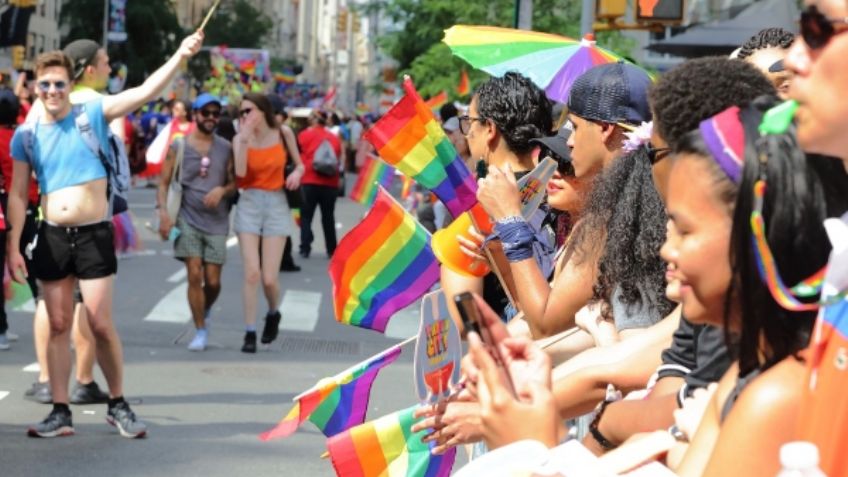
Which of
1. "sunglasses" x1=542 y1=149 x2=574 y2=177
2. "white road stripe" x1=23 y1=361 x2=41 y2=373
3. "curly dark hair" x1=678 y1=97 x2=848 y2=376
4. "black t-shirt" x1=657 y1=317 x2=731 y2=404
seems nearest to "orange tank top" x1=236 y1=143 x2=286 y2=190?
"white road stripe" x1=23 y1=361 x2=41 y2=373

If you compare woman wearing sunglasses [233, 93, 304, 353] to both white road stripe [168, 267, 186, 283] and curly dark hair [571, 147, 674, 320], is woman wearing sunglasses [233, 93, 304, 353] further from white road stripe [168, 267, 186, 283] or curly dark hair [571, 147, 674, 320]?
curly dark hair [571, 147, 674, 320]

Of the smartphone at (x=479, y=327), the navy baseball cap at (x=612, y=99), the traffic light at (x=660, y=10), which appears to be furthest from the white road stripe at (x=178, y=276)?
the smartphone at (x=479, y=327)

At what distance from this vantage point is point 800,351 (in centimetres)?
231

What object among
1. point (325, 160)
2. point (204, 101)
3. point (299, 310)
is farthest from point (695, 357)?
point (325, 160)

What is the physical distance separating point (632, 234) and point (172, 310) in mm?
11065

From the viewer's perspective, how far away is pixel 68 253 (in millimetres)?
8812

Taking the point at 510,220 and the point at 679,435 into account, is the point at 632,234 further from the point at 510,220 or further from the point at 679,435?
the point at 679,435

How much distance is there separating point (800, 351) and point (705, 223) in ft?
0.90

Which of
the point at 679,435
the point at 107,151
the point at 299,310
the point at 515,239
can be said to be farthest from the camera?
the point at 299,310

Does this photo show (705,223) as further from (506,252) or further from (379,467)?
(379,467)

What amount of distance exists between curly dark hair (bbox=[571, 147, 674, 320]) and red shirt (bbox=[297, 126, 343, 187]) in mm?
17824

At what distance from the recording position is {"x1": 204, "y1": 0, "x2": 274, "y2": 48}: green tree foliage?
7681 cm

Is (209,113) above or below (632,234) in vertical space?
below

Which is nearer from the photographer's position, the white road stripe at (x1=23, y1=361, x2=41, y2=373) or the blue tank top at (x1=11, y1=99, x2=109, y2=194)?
the blue tank top at (x1=11, y1=99, x2=109, y2=194)
